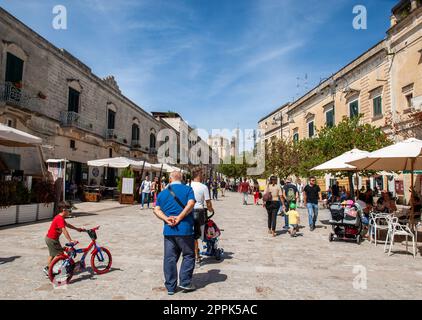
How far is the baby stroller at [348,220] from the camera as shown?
25.3ft

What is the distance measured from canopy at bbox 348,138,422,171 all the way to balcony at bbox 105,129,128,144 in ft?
66.1

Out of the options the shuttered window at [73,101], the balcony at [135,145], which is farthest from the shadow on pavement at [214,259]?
the balcony at [135,145]

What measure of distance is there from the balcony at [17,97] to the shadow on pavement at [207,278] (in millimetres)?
13562

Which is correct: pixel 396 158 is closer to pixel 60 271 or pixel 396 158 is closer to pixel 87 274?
pixel 87 274

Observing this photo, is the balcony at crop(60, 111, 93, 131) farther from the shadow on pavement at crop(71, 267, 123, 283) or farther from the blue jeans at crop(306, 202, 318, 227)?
the shadow on pavement at crop(71, 267, 123, 283)

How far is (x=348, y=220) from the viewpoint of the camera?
305 inches

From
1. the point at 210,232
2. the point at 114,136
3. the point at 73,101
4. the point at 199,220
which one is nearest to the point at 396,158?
the point at 210,232

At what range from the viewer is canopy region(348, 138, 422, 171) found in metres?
6.60

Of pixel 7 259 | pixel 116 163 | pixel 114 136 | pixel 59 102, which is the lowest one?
pixel 7 259

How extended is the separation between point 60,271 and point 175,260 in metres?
1.64
